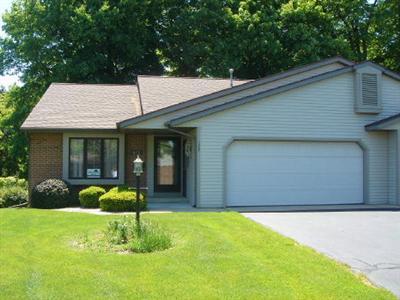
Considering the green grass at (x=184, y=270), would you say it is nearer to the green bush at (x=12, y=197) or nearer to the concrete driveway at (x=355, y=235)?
the concrete driveway at (x=355, y=235)

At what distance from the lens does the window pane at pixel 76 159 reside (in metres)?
19.2

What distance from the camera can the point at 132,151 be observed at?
1973 centimetres

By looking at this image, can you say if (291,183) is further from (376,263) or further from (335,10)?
(335,10)

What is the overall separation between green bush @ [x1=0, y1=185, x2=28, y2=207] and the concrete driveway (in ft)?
34.8

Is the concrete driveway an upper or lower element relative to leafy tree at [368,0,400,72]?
lower

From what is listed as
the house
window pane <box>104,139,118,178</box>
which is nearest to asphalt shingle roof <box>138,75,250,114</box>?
the house

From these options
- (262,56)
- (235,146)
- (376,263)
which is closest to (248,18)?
(262,56)

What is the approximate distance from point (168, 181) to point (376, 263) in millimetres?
12575

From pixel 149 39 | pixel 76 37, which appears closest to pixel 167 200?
pixel 76 37

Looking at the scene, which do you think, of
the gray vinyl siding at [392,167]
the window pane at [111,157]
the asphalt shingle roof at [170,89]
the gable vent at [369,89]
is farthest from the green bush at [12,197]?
the gray vinyl siding at [392,167]

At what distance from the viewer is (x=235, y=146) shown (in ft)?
56.1

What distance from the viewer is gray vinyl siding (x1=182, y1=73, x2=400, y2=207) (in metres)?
16.7

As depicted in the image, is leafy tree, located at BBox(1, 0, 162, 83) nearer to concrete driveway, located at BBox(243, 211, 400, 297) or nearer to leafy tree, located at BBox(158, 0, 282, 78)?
leafy tree, located at BBox(158, 0, 282, 78)

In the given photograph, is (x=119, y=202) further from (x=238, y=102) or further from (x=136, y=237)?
(x=136, y=237)
